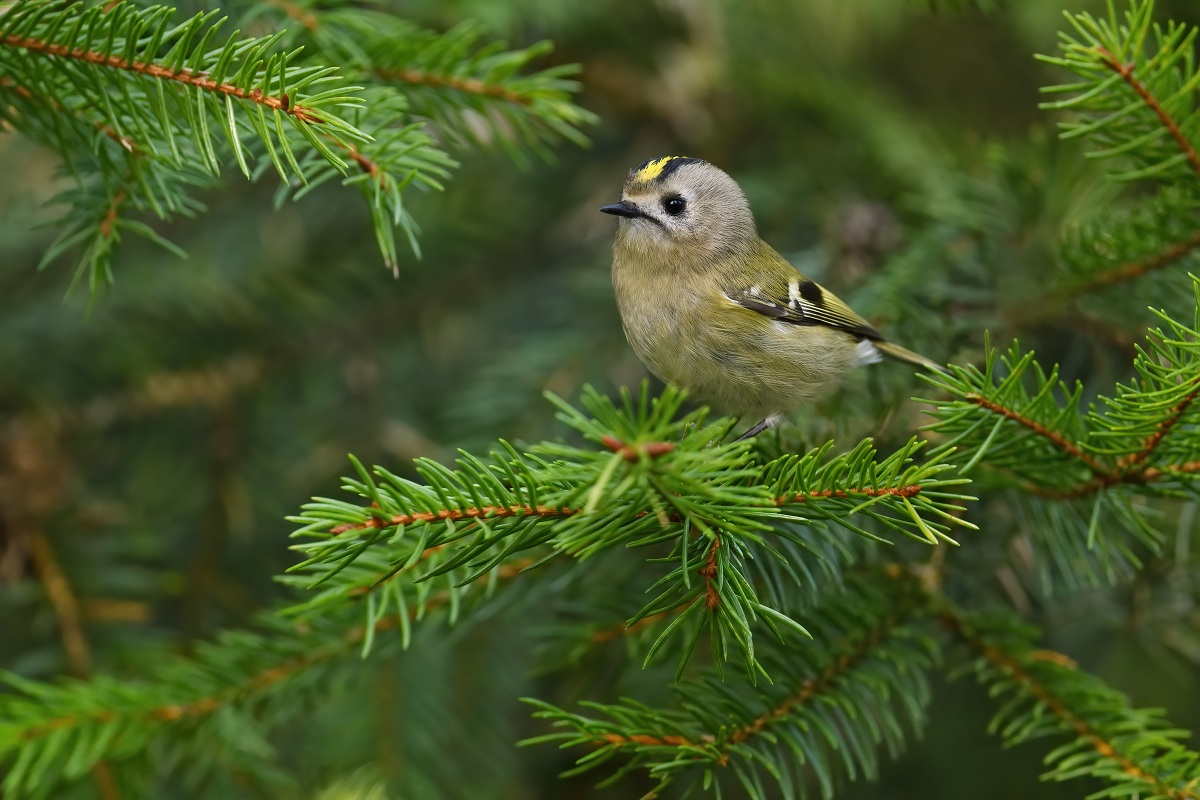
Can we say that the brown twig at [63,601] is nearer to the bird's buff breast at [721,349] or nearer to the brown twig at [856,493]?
the bird's buff breast at [721,349]

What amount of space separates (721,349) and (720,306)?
0.34 feet

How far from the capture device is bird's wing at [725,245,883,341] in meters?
2.08

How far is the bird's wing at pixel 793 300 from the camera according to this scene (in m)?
2.08

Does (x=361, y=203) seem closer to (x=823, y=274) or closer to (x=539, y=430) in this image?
(x=539, y=430)

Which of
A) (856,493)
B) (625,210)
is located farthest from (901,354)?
(856,493)

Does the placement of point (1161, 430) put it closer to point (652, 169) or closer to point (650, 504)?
point (650, 504)

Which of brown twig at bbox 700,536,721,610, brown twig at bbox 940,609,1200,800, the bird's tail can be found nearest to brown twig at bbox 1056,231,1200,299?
the bird's tail

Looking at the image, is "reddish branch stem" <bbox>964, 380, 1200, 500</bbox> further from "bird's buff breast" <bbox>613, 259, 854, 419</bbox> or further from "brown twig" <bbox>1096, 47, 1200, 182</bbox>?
"bird's buff breast" <bbox>613, 259, 854, 419</bbox>

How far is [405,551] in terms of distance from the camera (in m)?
1.36

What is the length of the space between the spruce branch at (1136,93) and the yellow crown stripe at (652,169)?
900 millimetres

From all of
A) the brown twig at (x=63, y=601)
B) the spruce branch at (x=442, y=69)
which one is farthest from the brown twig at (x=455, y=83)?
the brown twig at (x=63, y=601)

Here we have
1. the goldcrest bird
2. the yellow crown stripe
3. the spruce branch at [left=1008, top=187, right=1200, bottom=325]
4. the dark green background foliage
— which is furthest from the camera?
the yellow crown stripe

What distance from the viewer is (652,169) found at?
7.16 feet

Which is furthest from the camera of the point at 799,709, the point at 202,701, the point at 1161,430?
the point at 202,701
